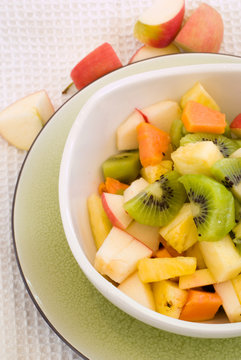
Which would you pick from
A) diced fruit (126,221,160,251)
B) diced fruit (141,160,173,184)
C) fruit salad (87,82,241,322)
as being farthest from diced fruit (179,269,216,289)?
diced fruit (141,160,173,184)

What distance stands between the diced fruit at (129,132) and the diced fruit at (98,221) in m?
0.15

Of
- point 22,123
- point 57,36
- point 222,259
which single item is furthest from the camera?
point 57,36

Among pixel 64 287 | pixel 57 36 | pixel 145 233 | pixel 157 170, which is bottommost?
pixel 64 287

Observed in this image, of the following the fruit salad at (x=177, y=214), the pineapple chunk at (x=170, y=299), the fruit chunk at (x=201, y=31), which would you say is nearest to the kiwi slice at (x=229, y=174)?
the fruit salad at (x=177, y=214)

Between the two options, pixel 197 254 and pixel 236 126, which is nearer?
pixel 197 254

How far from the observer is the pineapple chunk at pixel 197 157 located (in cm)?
103

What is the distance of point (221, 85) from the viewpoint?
118 cm

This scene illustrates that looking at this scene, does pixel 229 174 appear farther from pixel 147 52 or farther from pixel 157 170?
pixel 147 52

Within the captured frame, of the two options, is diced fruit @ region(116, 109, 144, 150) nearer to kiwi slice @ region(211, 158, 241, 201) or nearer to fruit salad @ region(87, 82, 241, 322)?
fruit salad @ region(87, 82, 241, 322)

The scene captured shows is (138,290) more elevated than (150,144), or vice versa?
(150,144)

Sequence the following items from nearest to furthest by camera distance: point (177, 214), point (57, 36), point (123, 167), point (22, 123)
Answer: point (177, 214)
point (123, 167)
point (22, 123)
point (57, 36)

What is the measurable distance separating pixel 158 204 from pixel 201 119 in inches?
8.4

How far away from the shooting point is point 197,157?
3.37ft

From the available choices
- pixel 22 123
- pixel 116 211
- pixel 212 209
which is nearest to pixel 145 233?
pixel 116 211
